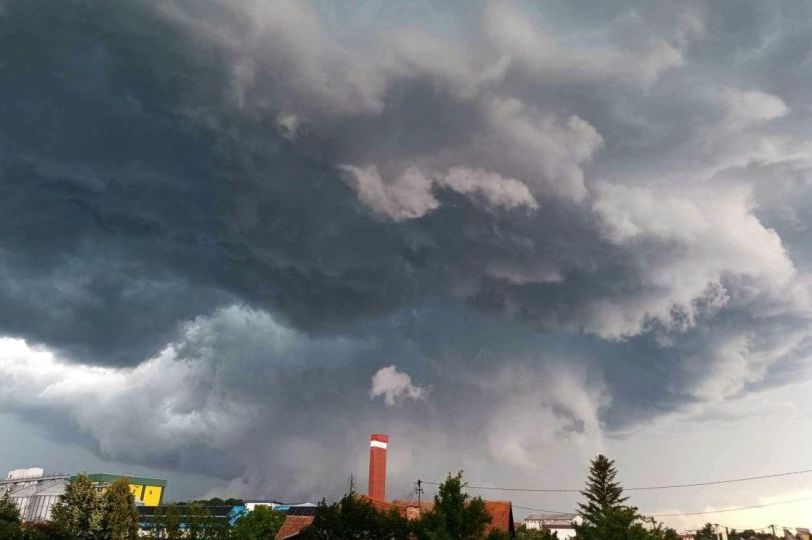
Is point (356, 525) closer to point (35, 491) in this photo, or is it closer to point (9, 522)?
point (9, 522)

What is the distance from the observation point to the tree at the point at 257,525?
52031 mm

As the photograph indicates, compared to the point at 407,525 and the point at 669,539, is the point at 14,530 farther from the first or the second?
the point at 669,539

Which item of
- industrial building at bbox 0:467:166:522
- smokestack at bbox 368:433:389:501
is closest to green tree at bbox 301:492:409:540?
smokestack at bbox 368:433:389:501

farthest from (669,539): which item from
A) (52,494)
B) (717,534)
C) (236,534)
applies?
(52,494)

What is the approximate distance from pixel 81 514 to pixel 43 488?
12542cm

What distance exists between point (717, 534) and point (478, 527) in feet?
476

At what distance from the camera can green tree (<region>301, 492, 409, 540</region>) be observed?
4462 cm

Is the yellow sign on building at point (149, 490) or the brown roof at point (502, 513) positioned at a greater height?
the yellow sign on building at point (149, 490)

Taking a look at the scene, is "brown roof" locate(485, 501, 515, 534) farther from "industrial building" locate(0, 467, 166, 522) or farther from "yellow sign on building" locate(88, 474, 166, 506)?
"yellow sign on building" locate(88, 474, 166, 506)

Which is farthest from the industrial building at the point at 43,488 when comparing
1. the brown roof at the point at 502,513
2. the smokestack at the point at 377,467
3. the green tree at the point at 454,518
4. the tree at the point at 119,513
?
the green tree at the point at 454,518

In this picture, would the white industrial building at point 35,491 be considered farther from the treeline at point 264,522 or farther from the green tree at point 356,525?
the green tree at point 356,525

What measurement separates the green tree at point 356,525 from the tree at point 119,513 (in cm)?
2038

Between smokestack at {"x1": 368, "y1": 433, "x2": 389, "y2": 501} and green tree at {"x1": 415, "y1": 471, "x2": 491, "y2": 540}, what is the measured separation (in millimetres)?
56208

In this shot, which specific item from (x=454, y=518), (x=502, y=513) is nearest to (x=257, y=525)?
(x=454, y=518)
